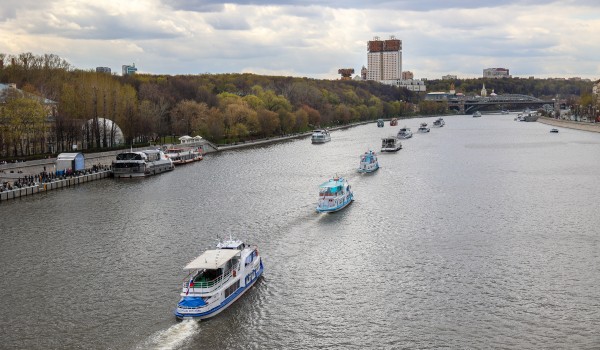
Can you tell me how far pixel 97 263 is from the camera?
3303cm

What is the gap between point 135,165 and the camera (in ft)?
217

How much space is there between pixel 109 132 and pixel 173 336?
6186 centimetres

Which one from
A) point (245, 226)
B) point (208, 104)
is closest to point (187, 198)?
point (245, 226)

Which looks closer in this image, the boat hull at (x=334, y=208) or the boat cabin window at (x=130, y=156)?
the boat hull at (x=334, y=208)

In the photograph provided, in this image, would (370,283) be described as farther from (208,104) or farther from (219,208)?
(208,104)

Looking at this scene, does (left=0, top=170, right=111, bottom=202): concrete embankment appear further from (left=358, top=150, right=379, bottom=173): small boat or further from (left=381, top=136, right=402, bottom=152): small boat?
(left=381, top=136, right=402, bottom=152): small boat

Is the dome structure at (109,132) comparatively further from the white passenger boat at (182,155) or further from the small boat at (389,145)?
the small boat at (389,145)

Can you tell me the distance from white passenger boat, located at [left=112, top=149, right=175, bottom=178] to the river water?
5159 mm

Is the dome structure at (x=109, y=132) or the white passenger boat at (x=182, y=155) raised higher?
the dome structure at (x=109, y=132)

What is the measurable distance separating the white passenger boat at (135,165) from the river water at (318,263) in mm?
5159

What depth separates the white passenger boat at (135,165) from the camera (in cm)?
6619

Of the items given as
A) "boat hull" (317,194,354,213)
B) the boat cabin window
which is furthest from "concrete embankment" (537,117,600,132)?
"boat hull" (317,194,354,213)

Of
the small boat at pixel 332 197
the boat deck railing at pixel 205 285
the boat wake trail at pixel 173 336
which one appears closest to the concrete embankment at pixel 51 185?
the small boat at pixel 332 197

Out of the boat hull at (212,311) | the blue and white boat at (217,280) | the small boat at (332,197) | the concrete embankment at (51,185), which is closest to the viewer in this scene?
the boat hull at (212,311)
